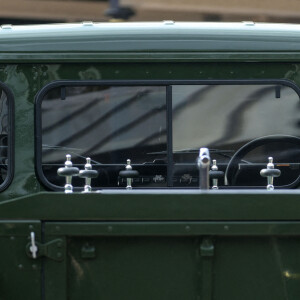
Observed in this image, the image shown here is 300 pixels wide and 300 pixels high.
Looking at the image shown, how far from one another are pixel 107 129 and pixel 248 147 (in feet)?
2.84

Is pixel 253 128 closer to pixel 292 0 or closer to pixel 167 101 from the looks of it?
pixel 167 101

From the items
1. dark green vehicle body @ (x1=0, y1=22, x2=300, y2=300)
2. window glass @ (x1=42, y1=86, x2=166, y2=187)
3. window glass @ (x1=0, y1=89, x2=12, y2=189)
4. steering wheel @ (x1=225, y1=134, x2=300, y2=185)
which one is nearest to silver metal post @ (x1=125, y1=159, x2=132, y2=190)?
window glass @ (x1=42, y1=86, x2=166, y2=187)

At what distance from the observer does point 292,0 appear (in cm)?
1611

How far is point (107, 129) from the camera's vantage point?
434 cm

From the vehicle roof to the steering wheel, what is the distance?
19.4 inches

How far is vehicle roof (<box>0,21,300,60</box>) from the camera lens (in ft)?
14.3
